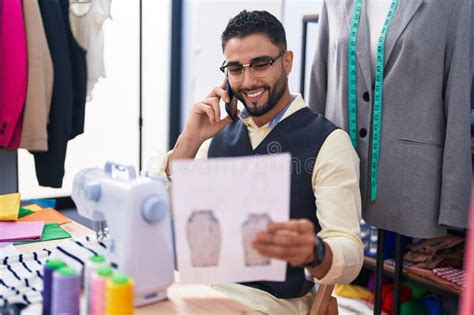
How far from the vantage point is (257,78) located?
1.55 meters

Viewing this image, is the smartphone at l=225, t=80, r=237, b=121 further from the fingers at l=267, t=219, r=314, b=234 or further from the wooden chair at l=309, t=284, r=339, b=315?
the fingers at l=267, t=219, r=314, b=234

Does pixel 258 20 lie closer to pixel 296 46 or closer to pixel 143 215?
pixel 143 215

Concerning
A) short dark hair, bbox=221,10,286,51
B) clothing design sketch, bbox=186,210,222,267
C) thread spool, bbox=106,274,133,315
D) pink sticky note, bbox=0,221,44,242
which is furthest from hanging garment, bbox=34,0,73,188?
thread spool, bbox=106,274,133,315

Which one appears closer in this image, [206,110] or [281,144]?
[281,144]

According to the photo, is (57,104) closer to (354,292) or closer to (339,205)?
(339,205)

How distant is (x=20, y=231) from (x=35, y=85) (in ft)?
3.55

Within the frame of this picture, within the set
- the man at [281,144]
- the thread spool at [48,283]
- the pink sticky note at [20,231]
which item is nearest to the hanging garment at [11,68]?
the pink sticky note at [20,231]

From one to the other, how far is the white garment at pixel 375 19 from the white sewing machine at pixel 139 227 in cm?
102

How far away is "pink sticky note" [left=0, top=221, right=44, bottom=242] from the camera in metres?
1.47

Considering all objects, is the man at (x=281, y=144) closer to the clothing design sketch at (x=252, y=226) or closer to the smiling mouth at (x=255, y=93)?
the smiling mouth at (x=255, y=93)

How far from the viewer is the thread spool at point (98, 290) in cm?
81

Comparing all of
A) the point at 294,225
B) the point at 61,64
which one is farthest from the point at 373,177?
the point at 61,64

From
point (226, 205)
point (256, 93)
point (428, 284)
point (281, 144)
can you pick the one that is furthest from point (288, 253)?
point (428, 284)

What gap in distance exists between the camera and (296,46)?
329 cm
